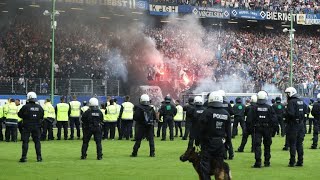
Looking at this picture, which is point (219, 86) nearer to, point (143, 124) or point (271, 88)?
point (271, 88)

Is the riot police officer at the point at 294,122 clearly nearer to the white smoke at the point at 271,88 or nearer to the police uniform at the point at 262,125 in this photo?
the police uniform at the point at 262,125

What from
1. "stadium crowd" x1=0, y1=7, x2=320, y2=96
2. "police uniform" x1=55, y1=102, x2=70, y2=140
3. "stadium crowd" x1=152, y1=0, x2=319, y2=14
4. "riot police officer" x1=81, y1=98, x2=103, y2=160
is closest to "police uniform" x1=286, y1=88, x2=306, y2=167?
"riot police officer" x1=81, y1=98, x2=103, y2=160

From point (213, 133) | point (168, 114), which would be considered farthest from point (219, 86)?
point (213, 133)

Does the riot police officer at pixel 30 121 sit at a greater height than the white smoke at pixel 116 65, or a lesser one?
lesser

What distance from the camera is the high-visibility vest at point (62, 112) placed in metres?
28.9

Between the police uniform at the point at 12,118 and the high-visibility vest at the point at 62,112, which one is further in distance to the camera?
the high-visibility vest at the point at 62,112

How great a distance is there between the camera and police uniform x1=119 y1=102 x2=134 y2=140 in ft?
94.8

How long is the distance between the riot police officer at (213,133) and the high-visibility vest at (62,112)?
1757 centimetres

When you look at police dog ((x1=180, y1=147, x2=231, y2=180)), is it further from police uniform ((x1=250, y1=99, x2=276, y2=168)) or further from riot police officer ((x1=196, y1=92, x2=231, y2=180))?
police uniform ((x1=250, y1=99, x2=276, y2=168))

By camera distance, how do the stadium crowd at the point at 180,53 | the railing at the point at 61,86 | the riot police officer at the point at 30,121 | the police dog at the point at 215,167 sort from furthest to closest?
the stadium crowd at the point at 180,53, the railing at the point at 61,86, the riot police officer at the point at 30,121, the police dog at the point at 215,167

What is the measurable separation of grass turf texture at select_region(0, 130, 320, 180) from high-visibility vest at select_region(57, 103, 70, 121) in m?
4.51

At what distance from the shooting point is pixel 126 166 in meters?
17.9

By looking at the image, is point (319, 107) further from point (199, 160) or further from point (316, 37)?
point (316, 37)

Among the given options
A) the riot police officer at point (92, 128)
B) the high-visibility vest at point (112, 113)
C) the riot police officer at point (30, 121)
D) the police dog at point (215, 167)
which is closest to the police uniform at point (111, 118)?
the high-visibility vest at point (112, 113)
